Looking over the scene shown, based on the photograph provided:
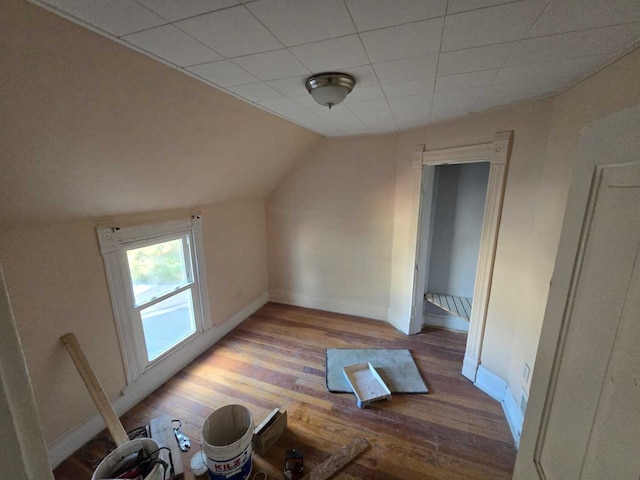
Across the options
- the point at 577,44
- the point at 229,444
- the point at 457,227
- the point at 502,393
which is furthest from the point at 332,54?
the point at 502,393

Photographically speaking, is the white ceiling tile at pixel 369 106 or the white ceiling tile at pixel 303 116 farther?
the white ceiling tile at pixel 303 116

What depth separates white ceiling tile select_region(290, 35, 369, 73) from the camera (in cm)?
111

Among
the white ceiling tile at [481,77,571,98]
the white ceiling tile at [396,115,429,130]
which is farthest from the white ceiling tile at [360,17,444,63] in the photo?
the white ceiling tile at [396,115,429,130]

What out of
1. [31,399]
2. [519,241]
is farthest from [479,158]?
[31,399]

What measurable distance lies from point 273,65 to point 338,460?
242cm

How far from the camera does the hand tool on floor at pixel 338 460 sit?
1672mm

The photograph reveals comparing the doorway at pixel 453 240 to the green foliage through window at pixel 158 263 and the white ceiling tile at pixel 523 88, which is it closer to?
the white ceiling tile at pixel 523 88

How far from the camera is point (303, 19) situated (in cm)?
95

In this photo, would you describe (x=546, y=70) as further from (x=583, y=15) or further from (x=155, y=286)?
(x=155, y=286)

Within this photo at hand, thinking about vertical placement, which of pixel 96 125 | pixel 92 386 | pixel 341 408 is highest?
pixel 96 125

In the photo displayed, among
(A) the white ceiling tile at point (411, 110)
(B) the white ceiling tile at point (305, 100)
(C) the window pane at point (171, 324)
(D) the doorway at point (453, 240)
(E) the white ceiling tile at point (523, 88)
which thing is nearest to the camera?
(E) the white ceiling tile at point (523, 88)

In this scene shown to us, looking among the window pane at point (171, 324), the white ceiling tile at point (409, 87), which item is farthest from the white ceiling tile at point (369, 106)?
the window pane at point (171, 324)

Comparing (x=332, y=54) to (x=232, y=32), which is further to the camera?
(x=332, y=54)

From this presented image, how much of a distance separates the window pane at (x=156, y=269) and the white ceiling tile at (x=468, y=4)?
2.59m
